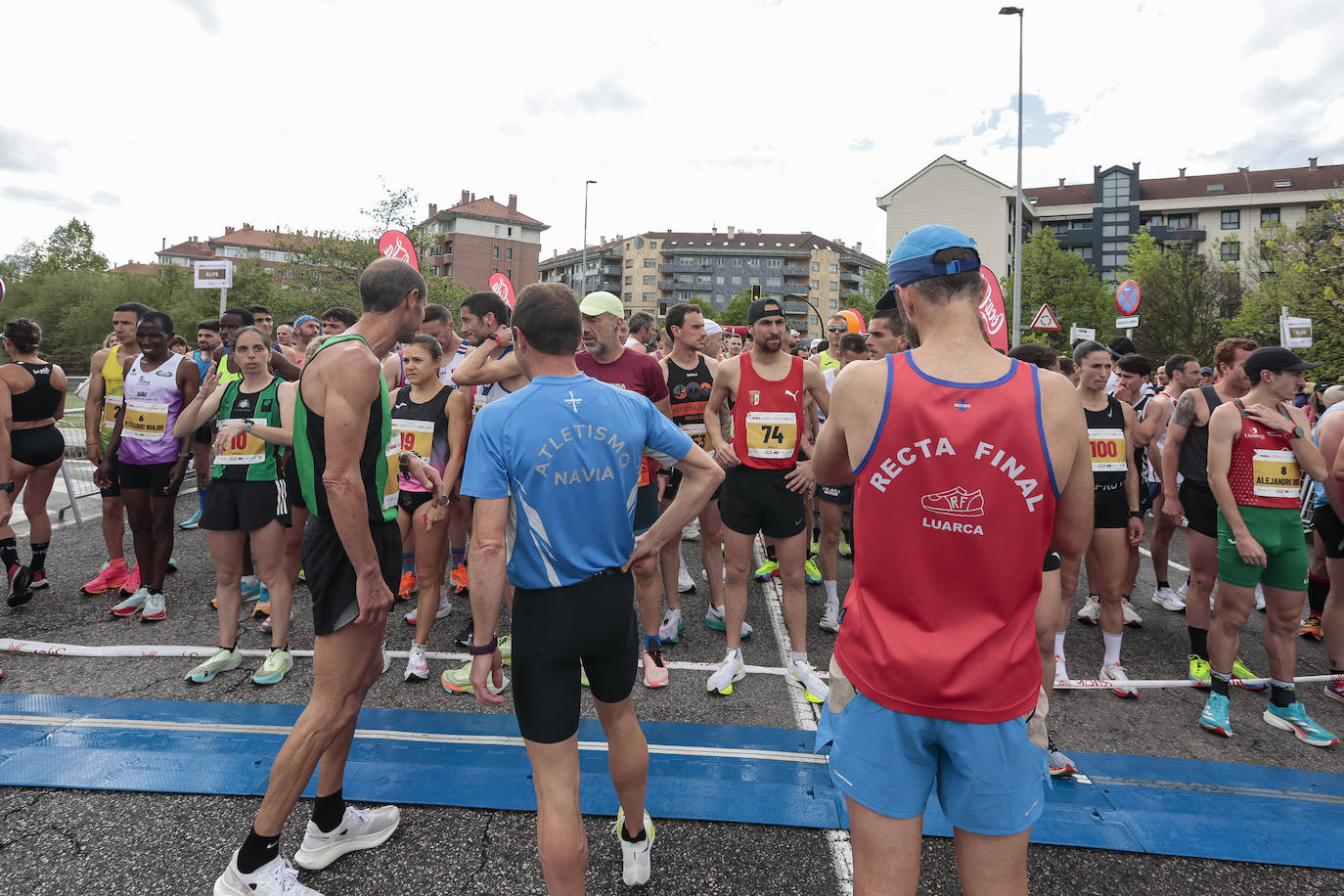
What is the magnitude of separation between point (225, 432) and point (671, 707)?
3.38 meters

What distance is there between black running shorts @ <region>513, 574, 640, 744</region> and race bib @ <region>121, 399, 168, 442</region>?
16.6 ft

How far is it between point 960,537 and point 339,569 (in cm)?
231

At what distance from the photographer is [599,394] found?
2.30m

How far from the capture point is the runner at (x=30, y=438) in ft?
18.7

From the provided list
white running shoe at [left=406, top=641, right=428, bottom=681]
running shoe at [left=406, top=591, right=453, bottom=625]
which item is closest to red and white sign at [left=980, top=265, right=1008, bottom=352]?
white running shoe at [left=406, top=641, right=428, bottom=681]

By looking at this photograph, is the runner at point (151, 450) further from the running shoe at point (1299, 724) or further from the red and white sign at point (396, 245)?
the running shoe at point (1299, 724)

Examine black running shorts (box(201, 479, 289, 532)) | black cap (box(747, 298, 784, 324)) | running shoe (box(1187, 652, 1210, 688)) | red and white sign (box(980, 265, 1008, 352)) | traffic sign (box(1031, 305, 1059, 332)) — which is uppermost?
traffic sign (box(1031, 305, 1059, 332))

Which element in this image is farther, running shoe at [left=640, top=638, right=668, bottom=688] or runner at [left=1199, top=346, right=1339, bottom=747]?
running shoe at [left=640, top=638, right=668, bottom=688]

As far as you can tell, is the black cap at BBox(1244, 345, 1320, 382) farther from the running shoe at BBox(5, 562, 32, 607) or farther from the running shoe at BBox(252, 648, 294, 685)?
the running shoe at BBox(5, 562, 32, 607)

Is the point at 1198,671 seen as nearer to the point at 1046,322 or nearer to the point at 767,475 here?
the point at 767,475

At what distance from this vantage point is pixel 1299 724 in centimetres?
390

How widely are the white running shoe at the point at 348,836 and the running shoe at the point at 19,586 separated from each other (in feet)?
15.7

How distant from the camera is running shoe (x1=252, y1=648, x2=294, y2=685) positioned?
425 centimetres

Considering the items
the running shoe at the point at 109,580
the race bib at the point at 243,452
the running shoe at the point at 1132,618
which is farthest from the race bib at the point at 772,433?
the running shoe at the point at 109,580
